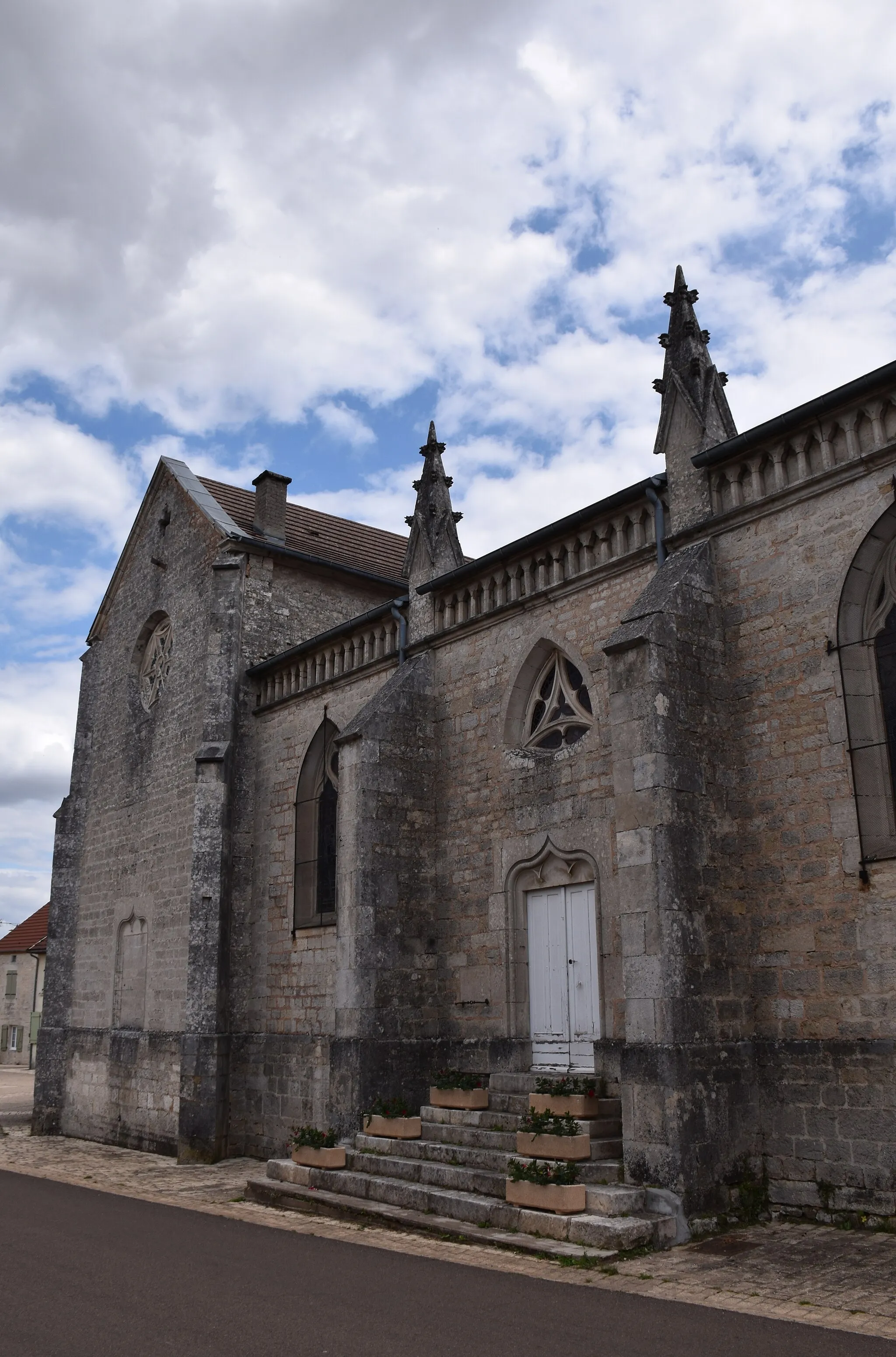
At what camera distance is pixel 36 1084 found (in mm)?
19406

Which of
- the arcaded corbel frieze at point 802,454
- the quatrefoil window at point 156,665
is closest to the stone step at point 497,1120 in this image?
the arcaded corbel frieze at point 802,454

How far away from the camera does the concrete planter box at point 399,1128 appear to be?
35.9 feet

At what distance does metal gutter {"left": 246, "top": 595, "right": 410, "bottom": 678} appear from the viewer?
1438 cm

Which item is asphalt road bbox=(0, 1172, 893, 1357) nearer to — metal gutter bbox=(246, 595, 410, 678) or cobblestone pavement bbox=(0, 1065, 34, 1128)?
metal gutter bbox=(246, 595, 410, 678)

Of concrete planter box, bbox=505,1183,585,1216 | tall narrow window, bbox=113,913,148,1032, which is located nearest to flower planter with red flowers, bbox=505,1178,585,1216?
→ concrete planter box, bbox=505,1183,585,1216

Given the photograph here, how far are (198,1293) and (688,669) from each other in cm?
608

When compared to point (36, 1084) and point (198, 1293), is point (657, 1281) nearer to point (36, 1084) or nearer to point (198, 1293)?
point (198, 1293)

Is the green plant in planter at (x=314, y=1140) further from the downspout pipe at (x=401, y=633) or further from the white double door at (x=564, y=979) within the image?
the downspout pipe at (x=401, y=633)

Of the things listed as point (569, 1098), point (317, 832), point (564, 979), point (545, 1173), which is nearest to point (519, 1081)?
point (564, 979)

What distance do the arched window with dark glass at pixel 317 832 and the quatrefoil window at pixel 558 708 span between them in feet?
11.4

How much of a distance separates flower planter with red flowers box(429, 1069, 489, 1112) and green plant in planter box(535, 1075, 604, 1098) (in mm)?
1006

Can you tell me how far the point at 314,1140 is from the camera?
36.3ft

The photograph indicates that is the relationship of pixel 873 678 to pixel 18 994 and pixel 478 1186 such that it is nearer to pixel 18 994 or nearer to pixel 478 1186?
pixel 478 1186

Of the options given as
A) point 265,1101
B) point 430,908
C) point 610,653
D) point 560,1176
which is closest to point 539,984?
point 430,908
